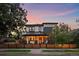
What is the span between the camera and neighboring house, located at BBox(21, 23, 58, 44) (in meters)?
3.00

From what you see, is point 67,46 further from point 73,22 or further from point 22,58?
point 22,58

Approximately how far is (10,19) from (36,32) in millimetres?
461

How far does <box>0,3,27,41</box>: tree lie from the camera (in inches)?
120

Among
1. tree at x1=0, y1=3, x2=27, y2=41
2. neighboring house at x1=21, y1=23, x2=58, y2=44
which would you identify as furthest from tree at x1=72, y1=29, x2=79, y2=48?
tree at x1=0, y1=3, x2=27, y2=41

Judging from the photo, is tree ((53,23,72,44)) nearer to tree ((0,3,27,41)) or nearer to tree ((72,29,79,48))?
tree ((72,29,79,48))

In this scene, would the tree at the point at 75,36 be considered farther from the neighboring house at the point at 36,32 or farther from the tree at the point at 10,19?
the tree at the point at 10,19

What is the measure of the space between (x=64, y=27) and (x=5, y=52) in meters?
1.00

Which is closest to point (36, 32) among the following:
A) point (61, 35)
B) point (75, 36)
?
point (61, 35)

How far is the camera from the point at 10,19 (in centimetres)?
305

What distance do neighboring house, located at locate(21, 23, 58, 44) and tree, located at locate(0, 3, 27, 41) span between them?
120 mm

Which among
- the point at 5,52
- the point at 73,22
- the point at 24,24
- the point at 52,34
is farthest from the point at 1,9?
the point at 73,22

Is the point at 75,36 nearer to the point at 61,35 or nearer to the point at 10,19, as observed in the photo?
the point at 61,35

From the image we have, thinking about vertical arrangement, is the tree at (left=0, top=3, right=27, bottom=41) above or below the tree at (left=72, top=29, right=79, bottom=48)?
above

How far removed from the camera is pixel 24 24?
3037mm
